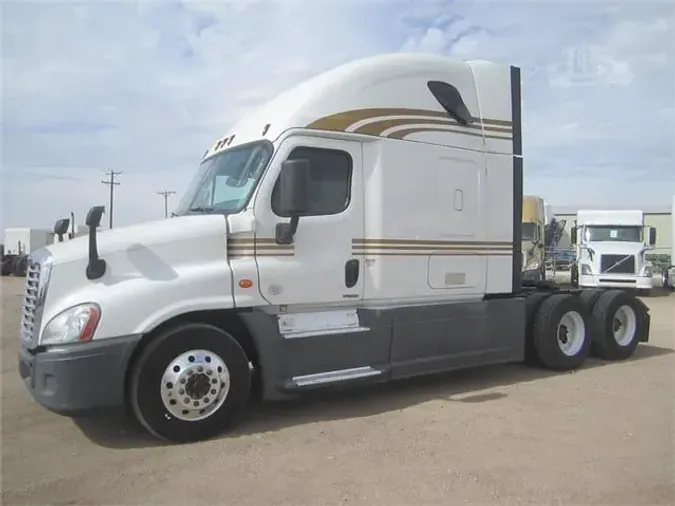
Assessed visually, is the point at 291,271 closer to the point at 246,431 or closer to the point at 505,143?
the point at 246,431

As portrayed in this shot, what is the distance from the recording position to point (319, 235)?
20.5 feet

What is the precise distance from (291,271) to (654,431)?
3660 mm

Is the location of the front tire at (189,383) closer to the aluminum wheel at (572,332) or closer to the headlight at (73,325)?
the headlight at (73,325)

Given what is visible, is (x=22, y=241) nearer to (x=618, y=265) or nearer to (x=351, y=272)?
(x=618, y=265)

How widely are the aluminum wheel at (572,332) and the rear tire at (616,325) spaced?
0.36 metres

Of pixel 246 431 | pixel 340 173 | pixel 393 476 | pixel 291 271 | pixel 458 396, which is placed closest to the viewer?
pixel 393 476

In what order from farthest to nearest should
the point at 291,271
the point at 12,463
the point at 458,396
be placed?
1. the point at 458,396
2. the point at 291,271
3. the point at 12,463

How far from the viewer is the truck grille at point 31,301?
5338 mm

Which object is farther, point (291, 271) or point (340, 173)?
point (340, 173)

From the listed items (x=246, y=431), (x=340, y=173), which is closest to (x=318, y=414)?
(x=246, y=431)

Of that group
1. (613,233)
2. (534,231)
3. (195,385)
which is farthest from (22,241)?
(195,385)

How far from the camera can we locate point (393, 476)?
4.60 m

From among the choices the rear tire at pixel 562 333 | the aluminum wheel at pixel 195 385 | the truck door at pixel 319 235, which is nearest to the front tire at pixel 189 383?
the aluminum wheel at pixel 195 385

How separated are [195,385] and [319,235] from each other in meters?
1.88
